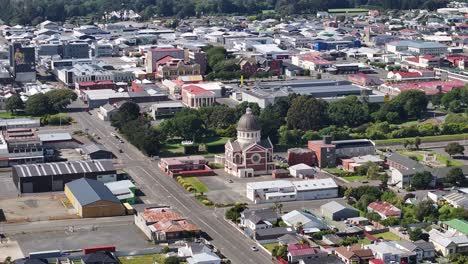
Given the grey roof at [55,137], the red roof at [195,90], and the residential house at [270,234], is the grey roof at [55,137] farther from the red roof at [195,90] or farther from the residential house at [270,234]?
the residential house at [270,234]

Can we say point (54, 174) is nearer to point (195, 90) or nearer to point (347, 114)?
point (347, 114)

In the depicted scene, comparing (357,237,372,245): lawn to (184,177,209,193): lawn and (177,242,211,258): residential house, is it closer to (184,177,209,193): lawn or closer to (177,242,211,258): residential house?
(177,242,211,258): residential house

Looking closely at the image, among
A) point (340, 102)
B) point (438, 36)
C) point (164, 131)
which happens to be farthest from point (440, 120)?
point (438, 36)

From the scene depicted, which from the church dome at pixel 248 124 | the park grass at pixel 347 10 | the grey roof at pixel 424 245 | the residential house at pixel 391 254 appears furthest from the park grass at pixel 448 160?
the park grass at pixel 347 10

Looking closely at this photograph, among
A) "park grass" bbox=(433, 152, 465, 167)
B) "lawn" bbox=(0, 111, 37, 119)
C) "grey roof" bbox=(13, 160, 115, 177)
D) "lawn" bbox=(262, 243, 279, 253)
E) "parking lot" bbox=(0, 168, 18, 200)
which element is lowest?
"lawn" bbox=(0, 111, 37, 119)

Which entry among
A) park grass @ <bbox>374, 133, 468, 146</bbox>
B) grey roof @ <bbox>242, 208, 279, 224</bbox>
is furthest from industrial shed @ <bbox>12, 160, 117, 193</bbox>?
park grass @ <bbox>374, 133, 468, 146</bbox>

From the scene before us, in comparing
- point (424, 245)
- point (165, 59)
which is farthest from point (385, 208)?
point (165, 59)
